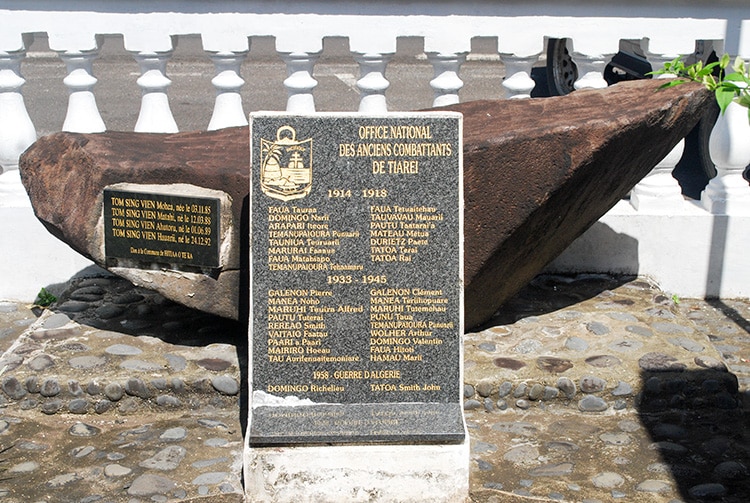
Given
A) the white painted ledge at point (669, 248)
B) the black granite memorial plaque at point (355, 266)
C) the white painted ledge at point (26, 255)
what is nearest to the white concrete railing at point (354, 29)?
the white painted ledge at point (26, 255)

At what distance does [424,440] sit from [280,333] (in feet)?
2.22

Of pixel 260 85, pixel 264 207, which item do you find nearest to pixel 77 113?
pixel 264 207

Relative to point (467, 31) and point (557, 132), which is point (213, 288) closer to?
point (557, 132)

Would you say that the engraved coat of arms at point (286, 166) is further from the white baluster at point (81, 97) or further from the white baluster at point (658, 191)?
the white baluster at point (658, 191)

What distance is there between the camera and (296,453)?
3.77 m

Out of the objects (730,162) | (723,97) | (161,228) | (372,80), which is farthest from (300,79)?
(723,97)

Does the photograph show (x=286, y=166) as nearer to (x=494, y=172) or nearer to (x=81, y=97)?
(x=494, y=172)

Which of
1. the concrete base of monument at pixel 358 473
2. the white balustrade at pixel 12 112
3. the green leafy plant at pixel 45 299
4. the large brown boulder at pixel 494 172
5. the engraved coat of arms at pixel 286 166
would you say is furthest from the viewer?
the green leafy plant at pixel 45 299

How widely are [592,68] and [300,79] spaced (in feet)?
5.05

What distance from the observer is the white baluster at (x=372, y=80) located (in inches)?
211

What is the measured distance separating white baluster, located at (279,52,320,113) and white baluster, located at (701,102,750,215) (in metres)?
2.17

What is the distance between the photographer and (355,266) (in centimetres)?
393

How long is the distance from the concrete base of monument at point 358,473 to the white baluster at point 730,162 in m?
2.57

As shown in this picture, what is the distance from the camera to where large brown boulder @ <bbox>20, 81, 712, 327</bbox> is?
14.1ft
